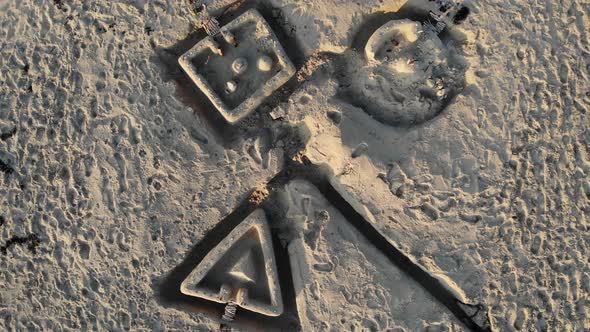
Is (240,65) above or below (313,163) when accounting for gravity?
above

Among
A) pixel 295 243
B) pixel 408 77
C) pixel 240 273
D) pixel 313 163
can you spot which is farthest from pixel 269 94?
pixel 240 273

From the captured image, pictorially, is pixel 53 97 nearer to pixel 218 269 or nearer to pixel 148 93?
pixel 148 93

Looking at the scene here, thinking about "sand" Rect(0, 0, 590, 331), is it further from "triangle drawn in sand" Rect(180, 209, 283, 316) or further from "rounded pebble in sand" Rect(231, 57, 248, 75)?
"rounded pebble in sand" Rect(231, 57, 248, 75)

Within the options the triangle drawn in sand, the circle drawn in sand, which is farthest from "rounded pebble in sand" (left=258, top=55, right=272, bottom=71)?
the triangle drawn in sand

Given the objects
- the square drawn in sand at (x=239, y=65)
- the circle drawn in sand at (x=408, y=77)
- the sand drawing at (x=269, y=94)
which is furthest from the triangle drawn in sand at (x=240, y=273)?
the circle drawn in sand at (x=408, y=77)

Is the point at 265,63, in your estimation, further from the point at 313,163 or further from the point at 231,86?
the point at 313,163

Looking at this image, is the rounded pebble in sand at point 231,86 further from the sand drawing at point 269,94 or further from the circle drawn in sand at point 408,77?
the circle drawn in sand at point 408,77

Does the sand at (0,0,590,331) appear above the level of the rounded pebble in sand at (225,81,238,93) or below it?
below
